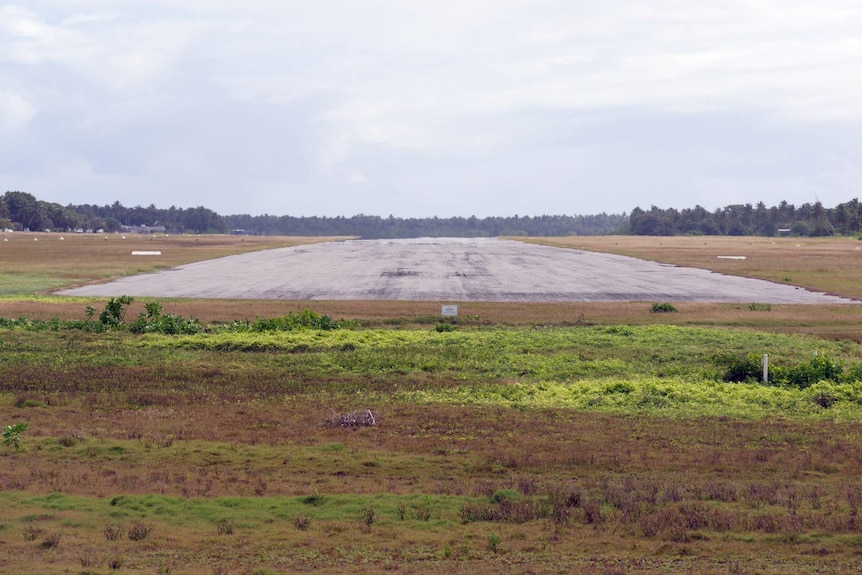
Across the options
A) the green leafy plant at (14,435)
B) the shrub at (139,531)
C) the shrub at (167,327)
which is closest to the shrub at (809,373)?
the shrub at (139,531)

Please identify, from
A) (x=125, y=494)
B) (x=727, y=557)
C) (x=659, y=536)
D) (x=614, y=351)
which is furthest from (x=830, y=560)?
(x=614, y=351)

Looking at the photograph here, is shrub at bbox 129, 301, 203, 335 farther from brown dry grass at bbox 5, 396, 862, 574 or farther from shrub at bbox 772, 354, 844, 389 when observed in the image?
shrub at bbox 772, 354, 844, 389

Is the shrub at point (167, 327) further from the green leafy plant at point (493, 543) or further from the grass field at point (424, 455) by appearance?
the green leafy plant at point (493, 543)

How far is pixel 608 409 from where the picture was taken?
77.7 feet

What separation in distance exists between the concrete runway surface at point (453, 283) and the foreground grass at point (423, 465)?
25954 millimetres

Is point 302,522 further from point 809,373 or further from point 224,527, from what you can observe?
point 809,373

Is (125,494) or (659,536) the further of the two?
(125,494)

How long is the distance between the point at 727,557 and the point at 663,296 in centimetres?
4753

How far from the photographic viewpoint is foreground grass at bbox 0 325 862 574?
12969 millimetres

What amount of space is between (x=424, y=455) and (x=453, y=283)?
51.6m

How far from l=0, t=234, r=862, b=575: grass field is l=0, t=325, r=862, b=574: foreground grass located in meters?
0.07

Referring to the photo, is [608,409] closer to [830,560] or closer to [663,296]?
[830,560]

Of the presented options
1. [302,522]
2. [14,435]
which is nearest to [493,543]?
[302,522]

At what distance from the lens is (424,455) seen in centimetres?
1875
